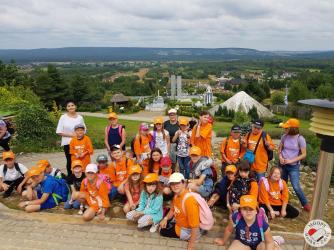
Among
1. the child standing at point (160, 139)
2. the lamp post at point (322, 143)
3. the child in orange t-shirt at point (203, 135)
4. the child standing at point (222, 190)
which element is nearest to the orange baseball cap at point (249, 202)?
the lamp post at point (322, 143)

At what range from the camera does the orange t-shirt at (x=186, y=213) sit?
443cm

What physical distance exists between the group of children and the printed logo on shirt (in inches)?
50.2

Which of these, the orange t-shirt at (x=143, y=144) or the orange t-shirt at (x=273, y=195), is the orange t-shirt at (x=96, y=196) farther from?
the orange t-shirt at (x=273, y=195)

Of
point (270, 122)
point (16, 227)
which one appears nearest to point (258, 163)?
point (16, 227)

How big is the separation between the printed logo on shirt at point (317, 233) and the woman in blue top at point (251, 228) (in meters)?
0.87

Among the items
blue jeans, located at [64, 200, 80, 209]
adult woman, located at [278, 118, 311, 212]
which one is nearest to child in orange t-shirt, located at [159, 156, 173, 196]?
blue jeans, located at [64, 200, 80, 209]

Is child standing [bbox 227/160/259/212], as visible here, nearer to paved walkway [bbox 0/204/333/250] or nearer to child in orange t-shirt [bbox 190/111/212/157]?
paved walkway [bbox 0/204/333/250]

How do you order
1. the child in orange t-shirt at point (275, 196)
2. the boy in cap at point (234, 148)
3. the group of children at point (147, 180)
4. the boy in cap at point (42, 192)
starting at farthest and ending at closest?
the boy in cap at point (234, 148)
the boy in cap at point (42, 192)
the child in orange t-shirt at point (275, 196)
the group of children at point (147, 180)

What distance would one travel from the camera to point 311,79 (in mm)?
71938

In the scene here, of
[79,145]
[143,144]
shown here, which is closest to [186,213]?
[143,144]

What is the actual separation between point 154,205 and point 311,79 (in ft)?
244

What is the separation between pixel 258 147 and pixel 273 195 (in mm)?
863

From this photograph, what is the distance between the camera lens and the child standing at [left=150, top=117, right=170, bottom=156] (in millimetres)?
6535

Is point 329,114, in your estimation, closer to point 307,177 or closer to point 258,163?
point 258,163
